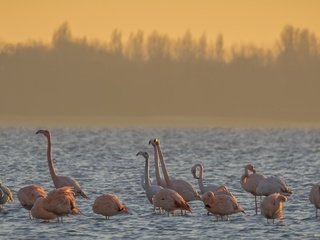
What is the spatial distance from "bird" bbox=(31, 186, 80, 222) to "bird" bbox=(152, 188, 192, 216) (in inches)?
95.4

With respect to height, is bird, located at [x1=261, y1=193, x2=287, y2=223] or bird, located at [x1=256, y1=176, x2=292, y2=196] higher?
bird, located at [x1=256, y1=176, x2=292, y2=196]

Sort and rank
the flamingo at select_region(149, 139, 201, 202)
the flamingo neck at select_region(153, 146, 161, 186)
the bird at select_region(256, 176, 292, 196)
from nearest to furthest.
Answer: the flamingo at select_region(149, 139, 201, 202) → the bird at select_region(256, 176, 292, 196) → the flamingo neck at select_region(153, 146, 161, 186)

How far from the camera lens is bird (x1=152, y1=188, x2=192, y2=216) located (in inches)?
1325

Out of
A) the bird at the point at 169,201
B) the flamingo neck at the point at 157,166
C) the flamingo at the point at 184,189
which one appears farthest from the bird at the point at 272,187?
the bird at the point at 169,201

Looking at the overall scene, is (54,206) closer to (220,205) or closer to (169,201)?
(169,201)

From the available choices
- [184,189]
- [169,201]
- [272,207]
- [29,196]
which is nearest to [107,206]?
[169,201]

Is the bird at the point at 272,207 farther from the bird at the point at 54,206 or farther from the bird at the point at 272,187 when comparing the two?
the bird at the point at 54,206

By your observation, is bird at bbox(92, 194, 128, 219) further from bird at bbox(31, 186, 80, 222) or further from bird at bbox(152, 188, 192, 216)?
bird at bbox(152, 188, 192, 216)

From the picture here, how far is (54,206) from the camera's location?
32250mm

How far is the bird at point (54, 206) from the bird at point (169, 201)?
2424 millimetres

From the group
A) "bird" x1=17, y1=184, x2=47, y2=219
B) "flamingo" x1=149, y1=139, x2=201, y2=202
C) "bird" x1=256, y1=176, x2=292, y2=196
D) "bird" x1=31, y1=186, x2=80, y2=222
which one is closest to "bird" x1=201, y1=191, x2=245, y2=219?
"flamingo" x1=149, y1=139, x2=201, y2=202

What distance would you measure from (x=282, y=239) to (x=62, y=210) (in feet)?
19.5

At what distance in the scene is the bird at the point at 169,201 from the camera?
33.7 metres

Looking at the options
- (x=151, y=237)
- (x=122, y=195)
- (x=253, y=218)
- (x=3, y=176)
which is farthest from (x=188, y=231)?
(x=3, y=176)
